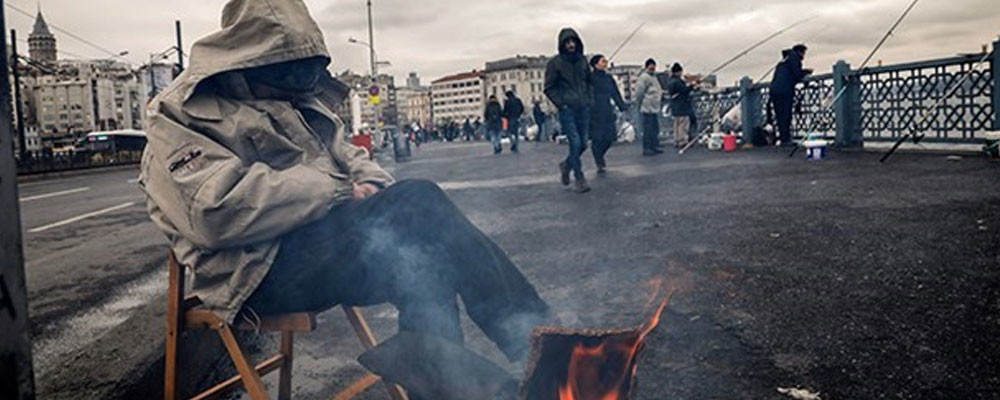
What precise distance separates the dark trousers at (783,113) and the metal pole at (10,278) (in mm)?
16255

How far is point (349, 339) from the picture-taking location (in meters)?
3.79

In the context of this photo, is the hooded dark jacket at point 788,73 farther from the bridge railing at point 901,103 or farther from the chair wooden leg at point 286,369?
the chair wooden leg at point 286,369

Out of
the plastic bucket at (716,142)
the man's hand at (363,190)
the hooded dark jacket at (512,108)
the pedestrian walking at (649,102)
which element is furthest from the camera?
the hooded dark jacket at (512,108)

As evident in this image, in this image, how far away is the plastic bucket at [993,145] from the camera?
10.1m

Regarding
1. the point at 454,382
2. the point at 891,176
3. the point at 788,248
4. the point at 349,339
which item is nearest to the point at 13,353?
the point at 454,382

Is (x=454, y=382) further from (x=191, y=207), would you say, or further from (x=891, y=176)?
(x=891, y=176)

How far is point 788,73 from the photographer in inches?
623

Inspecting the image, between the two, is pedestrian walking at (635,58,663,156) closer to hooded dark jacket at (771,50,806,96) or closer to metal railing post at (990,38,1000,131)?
hooded dark jacket at (771,50,806,96)

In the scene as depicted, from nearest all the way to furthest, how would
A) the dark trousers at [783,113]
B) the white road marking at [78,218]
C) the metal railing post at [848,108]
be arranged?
the white road marking at [78,218] < the metal railing post at [848,108] < the dark trousers at [783,113]

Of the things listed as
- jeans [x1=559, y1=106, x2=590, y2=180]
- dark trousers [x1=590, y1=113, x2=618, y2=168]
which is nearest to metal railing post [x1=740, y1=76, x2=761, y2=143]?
dark trousers [x1=590, y1=113, x2=618, y2=168]

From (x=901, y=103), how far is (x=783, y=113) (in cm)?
317

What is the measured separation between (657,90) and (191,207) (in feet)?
50.9

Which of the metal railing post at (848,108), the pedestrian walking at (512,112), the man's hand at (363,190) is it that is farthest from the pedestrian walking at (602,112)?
the pedestrian walking at (512,112)

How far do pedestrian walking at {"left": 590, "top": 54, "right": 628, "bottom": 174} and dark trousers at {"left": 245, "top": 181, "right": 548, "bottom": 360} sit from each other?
901cm
